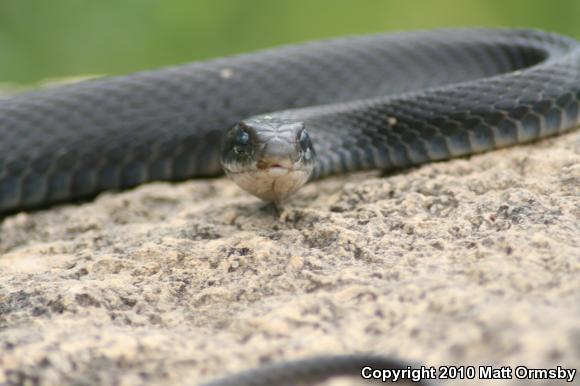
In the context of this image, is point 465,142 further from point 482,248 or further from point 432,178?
point 482,248

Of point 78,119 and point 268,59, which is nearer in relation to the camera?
point 78,119

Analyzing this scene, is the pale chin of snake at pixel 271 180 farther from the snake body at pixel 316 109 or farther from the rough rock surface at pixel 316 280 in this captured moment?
the snake body at pixel 316 109

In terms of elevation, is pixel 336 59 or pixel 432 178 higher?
pixel 336 59

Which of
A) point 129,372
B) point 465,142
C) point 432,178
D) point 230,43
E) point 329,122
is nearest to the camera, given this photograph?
point 129,372

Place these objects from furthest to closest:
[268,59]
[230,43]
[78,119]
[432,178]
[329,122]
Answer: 1. [230,43]
2. [268,59]
3. [78,119]
4. [329,122]
5. [432,178]

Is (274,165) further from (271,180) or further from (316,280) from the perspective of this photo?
(316,280)

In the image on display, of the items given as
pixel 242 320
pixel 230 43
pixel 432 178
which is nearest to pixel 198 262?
pixel 242 320
